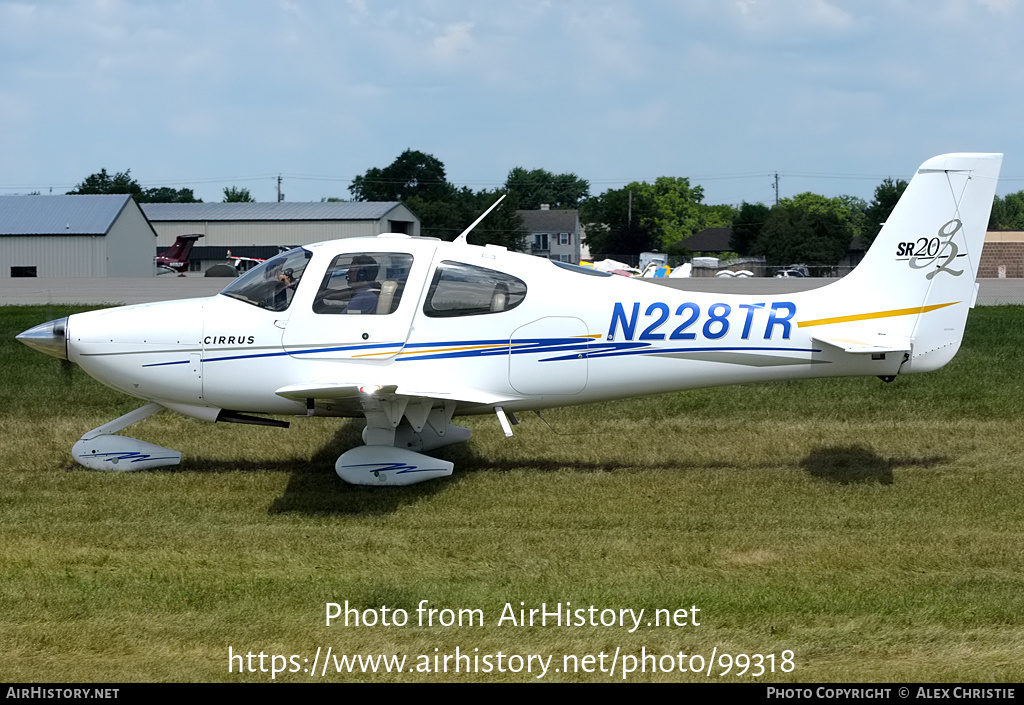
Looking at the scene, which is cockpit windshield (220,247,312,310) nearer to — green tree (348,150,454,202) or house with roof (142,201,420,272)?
house with roof (142,201,420,272)

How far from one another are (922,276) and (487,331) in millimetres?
3741

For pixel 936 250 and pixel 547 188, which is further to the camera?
pixel 547 188

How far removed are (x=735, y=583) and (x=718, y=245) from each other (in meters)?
111

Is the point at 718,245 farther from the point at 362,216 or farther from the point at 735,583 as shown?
the point at 735,583

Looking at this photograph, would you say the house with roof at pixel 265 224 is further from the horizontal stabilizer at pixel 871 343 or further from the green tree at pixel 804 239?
the horizontal stabilizer at pixel 871 343

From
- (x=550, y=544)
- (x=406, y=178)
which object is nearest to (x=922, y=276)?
(x=550, y=544)

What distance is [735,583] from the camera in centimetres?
643

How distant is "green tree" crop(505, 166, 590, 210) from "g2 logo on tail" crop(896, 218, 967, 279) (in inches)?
4822

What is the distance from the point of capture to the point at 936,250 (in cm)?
866

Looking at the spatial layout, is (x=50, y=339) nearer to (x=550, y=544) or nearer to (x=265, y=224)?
(x=550, y=544)

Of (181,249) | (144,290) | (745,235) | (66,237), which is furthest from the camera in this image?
(745,235)

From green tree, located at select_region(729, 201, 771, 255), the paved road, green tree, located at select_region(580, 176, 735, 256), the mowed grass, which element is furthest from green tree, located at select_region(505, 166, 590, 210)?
the mowed grass

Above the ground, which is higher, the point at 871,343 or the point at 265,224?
the point at 265,224
